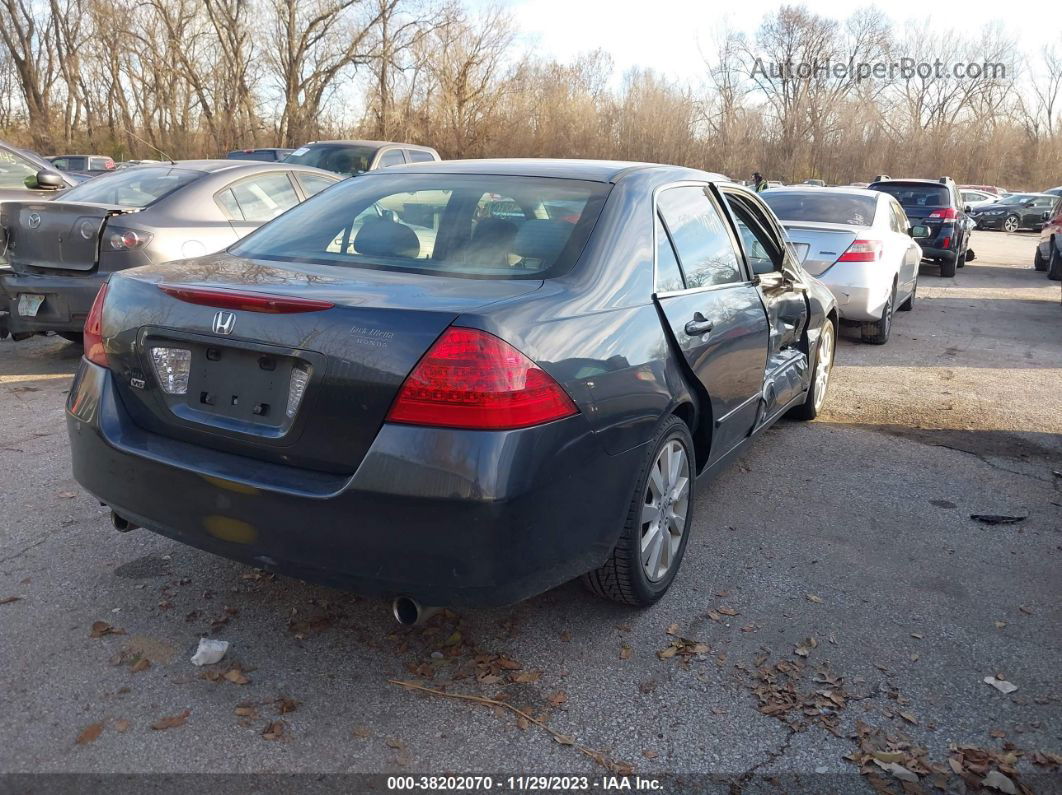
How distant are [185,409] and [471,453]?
1004 mm

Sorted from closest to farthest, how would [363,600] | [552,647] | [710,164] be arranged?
[552,647]
[363,600]
[710,164]

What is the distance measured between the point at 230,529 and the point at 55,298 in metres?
4.67

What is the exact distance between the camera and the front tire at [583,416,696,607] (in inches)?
125

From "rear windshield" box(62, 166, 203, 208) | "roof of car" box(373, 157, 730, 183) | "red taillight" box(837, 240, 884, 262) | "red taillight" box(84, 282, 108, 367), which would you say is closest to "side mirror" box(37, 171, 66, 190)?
"rear windshield" box(62, 166, 203, 208)

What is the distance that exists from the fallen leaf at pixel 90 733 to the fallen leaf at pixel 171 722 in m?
0.15

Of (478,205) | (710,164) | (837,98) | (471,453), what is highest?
(837,98)

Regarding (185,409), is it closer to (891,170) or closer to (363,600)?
(363,600)

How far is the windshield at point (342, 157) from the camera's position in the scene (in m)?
13.9

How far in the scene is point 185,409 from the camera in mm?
2850

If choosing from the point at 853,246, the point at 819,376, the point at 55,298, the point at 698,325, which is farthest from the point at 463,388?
the point at 853,246

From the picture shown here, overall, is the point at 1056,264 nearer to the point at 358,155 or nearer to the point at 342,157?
the point at 358,155

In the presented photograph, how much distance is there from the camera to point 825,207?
387 inches

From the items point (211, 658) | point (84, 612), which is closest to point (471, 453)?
point (211, 658)

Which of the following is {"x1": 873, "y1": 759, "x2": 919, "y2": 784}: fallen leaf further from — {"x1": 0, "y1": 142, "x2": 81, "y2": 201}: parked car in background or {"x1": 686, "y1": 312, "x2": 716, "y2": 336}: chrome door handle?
{"x1": 0, "y1": 142, "x2": 81, "y2": 201}: parked car in background
